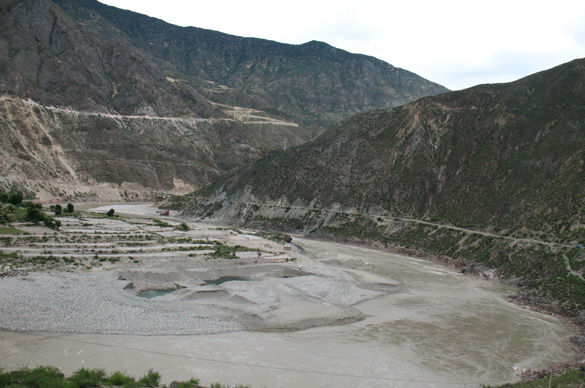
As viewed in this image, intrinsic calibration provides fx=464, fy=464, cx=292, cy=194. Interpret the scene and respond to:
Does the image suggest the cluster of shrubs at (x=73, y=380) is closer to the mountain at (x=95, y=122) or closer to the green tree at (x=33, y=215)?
the green tree at (x=33, y=215)

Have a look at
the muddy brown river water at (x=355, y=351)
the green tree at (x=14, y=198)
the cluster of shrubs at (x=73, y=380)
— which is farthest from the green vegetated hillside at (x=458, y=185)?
the green tree at (x=14, y=198)

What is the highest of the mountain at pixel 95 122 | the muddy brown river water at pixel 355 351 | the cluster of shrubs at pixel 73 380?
the mountain at pixel 95 122

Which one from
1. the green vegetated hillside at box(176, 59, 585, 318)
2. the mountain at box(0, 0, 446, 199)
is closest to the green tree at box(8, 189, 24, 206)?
the green vegetated hillside at box(176, 59, 585, 318)

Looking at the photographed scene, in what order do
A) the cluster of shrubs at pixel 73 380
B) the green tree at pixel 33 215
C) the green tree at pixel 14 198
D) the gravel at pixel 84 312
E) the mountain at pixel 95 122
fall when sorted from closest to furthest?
the cluster of shrubs at pixel 73 380 < the gravel at pixel 84 312 < the green tree at pixel 33 215 < the green tree at pixel 14 198 < the mountain at pixel 95 122

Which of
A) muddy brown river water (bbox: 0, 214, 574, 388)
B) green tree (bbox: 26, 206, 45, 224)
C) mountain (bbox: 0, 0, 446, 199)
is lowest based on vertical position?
muddy brown river water (bbox: 0, 214, 574, 388)

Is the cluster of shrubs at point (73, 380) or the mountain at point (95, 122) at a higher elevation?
the mountain at point (95, 122)

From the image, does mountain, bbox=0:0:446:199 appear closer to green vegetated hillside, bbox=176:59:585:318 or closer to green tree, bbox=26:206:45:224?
green vegetated hillside, bbox=176:59:585:318
